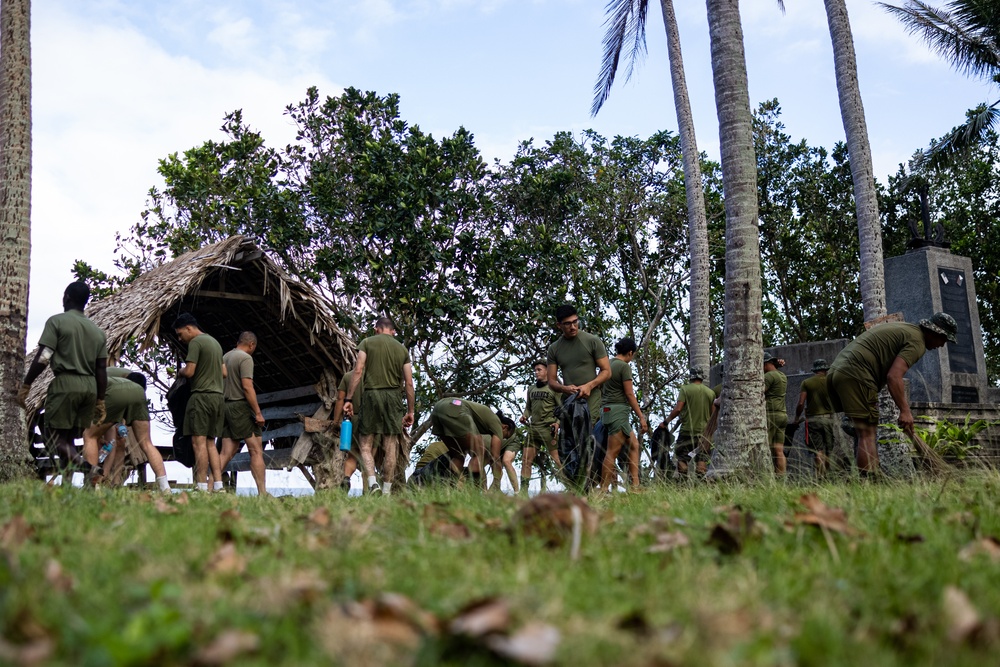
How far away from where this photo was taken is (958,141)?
21.1 m

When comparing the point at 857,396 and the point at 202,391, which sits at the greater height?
the point at 202,391

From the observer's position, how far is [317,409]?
15422 mm

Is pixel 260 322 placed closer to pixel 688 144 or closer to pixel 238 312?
pixel 238 312

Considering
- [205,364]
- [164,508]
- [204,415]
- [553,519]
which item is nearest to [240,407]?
[204,415]

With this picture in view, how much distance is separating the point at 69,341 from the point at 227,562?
20.9 ft

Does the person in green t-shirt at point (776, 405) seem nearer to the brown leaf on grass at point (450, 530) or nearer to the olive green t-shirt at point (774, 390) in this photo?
the olive green t-shirt at point (774, 390)

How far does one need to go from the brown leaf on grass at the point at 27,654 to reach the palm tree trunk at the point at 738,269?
7360 mm

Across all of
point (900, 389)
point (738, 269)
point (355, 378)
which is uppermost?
point (738, 269)

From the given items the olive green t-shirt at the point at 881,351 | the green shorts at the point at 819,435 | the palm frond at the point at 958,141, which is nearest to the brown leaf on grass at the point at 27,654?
the olive green t-shirt at the point at 881,351

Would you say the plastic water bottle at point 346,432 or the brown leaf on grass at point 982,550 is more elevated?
the plastic water bottle at point 346,432

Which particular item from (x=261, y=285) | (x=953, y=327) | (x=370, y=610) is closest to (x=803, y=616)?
(x=370, y=610)

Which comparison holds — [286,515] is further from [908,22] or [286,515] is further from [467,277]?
[908,22]

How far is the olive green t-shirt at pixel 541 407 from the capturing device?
1381cm

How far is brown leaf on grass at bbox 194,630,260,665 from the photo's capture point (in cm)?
177
